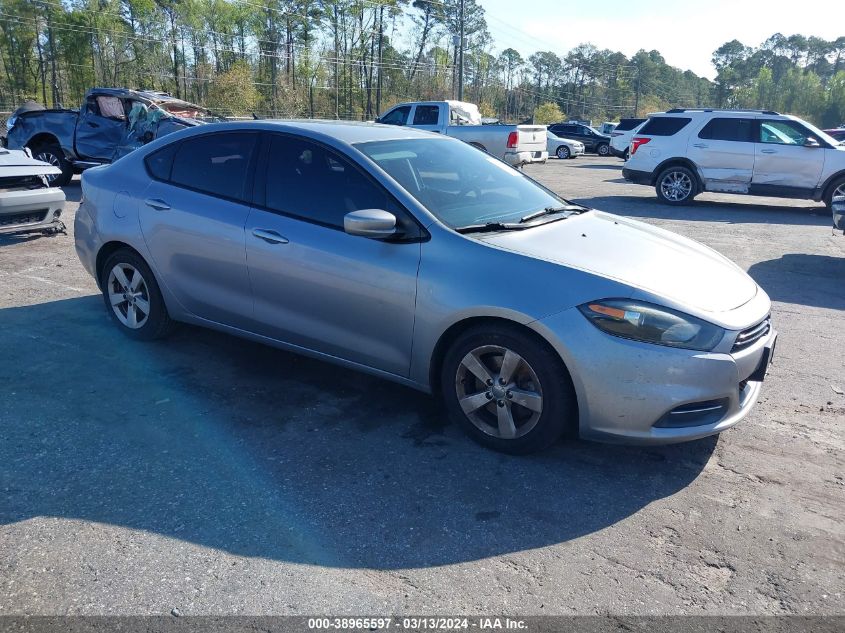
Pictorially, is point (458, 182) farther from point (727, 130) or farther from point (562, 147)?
point (562, 147)

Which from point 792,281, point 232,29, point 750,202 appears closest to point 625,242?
point 792,281

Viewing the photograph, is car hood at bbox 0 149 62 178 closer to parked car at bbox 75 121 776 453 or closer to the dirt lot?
parked car at bbox 75 121 776 453

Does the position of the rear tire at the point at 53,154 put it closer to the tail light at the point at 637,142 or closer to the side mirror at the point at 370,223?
the tail light at the point at 637,142

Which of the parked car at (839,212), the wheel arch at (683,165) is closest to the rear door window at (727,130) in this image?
the wheel arch at (683,165)

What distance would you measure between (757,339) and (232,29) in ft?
198

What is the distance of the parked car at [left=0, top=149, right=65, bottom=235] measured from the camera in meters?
7.97

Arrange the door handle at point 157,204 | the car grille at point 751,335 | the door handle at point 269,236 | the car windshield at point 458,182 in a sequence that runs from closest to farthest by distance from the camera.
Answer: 1. the car grille at point 751,335
2. the car windshield at point 458,182
3. the door handle at point 269,236
4. the door handle at point 157,204

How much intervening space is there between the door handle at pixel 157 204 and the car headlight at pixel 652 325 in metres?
3.08

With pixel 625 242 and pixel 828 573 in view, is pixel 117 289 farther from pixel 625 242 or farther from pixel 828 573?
pixel 828 573

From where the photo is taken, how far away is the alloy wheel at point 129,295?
5.07m

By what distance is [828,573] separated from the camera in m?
2.73

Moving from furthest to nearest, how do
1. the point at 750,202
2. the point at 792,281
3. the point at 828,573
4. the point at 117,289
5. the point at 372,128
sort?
the point at 750,202 → the point at 792,281 → the point at 117,289 → the point at 372,128 → the point at 828,573

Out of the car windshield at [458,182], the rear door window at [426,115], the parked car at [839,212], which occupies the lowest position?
the parked car at [839,212]

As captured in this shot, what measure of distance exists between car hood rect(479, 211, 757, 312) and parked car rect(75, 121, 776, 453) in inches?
0.7
